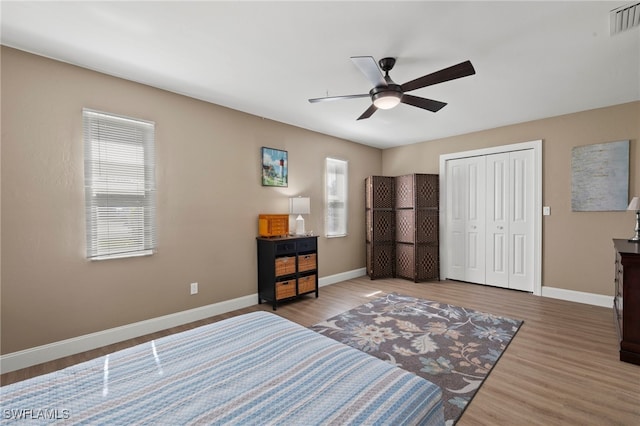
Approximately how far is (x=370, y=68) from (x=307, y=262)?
8.93ft

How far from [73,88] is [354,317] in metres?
3.61

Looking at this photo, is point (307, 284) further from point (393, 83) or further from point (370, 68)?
point (370, 68)

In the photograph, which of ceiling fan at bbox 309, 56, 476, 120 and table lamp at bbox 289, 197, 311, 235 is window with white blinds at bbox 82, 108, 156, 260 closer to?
table lamp at bbox 289, 197, 311, 235

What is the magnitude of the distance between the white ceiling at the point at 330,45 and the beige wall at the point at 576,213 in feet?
1.24

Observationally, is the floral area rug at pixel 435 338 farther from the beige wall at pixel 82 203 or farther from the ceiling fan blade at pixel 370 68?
the ceiling fan blade at pixel 370 68

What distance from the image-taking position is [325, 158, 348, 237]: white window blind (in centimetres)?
503

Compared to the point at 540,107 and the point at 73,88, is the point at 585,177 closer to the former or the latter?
the point at 540,107

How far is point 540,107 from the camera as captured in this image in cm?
370

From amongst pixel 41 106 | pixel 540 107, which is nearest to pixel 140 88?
pixel 41 106

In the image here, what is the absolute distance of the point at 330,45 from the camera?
231cm

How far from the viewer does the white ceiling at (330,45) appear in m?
1.92

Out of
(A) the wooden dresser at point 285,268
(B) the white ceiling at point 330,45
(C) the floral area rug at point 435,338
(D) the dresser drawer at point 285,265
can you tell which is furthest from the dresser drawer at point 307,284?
(B) the white ceiling at point 330,45

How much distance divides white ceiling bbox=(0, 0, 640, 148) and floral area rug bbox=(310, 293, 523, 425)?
257cm

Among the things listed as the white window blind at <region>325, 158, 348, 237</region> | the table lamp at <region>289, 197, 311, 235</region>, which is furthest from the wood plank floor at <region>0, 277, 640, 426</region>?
the white window blind at <region>325, 158, 348, 237</region>
